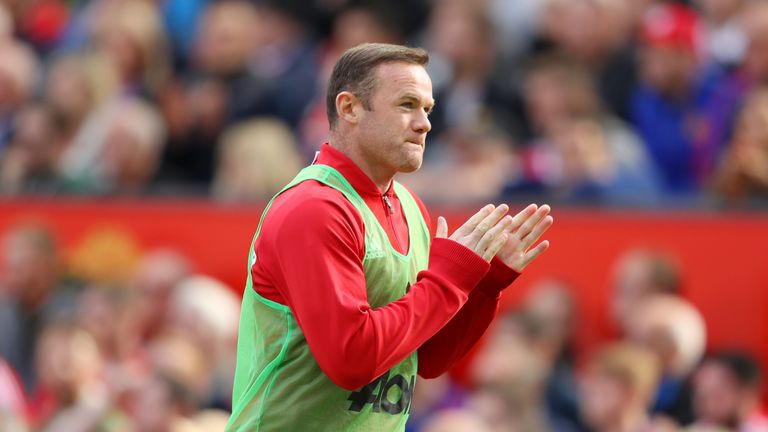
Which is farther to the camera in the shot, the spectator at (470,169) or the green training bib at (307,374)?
the spectator at (470,169)

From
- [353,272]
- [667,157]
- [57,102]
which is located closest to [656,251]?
[667,157]

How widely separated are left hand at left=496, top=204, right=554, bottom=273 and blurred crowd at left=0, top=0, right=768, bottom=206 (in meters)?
3.84

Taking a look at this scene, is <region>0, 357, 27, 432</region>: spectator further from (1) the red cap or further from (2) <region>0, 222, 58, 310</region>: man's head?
(1) the red cap

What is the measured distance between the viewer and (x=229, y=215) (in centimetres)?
881

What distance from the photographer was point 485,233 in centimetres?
395

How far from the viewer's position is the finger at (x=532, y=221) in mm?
4066

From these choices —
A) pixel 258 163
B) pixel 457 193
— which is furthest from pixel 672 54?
pixel 258 163

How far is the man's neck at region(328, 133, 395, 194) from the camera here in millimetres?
4086

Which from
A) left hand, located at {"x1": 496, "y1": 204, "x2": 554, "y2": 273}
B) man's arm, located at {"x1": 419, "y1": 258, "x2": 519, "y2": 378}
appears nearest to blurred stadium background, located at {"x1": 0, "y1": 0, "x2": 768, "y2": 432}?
man's arm, located at {"x1": 419, "y1": 258, "x2": 519, "y2": 378}

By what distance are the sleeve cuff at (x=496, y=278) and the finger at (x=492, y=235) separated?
5.7 inches

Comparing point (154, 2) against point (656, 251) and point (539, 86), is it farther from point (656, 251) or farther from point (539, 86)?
point (656, 251)

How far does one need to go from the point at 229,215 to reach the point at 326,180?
4.90 metres

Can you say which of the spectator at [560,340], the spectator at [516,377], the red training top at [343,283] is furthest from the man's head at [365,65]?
the spectator at [560,340]

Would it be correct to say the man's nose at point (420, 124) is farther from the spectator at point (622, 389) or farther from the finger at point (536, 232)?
the spectator at point (622, 389)
